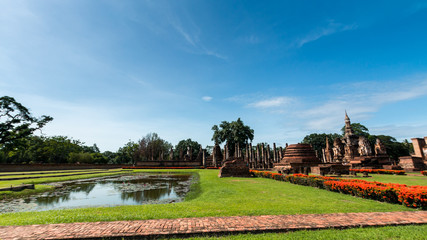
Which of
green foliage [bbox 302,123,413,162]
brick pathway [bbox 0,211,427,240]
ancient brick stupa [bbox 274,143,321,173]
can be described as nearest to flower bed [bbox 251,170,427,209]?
brick pathway [bbox 0,211,427,240]

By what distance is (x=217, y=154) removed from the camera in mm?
43250

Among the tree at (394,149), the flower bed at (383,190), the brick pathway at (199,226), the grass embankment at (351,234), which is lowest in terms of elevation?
the grass embankment at (351,234)

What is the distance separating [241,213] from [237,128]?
1938 inches

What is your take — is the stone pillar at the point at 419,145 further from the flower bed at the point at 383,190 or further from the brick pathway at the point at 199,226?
the brick pathway at the point at 199,226

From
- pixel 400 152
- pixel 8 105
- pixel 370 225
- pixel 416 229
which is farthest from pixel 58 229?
pixel 400 152

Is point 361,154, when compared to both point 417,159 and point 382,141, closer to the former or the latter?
point 417,159

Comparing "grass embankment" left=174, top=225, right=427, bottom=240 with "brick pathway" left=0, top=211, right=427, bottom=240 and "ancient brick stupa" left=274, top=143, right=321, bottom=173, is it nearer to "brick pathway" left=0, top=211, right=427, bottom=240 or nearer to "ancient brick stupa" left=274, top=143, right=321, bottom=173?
"brick pathway" left=0, top=211, right=427, bottom=240

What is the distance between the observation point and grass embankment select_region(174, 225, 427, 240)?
3.88 m

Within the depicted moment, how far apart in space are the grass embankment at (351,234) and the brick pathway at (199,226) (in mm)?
198

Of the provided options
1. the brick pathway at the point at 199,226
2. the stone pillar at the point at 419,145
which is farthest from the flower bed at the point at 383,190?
the stone pillar at the point at 419,145

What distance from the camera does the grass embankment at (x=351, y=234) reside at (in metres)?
3.88

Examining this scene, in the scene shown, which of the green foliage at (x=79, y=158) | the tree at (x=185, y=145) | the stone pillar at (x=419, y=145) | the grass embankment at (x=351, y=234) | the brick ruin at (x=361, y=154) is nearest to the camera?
the grass embankment at (x=351, y=234)

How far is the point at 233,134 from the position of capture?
55.2m

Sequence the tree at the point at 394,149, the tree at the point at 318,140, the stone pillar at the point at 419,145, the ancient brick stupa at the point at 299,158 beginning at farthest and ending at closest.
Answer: the tree at the point at 318,140 → the tree at the point at 394,149 → the stone pillar at the point at 419,145 → the ancient brick stupa at the point at 299,158
